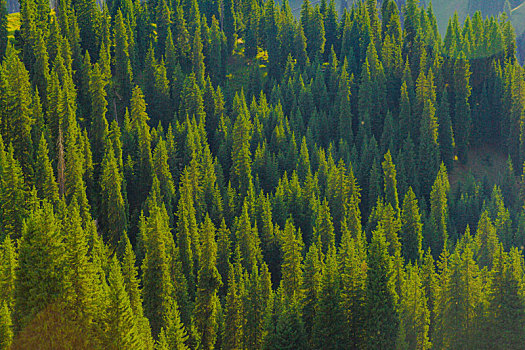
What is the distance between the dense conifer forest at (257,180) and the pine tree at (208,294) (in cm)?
26

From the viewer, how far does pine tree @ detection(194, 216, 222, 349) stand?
278 ft

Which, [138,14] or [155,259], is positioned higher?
[138,14]

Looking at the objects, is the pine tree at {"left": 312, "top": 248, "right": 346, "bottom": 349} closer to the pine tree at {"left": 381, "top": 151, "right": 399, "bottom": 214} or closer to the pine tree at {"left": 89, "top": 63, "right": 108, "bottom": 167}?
the pine tree at {"left": 381, "top": 151, "right": 399, "bottom": 214}

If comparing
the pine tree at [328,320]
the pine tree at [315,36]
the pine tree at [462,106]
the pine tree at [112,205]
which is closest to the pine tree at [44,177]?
the pine tree at [112,205]

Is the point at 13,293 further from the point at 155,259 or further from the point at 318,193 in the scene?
the point at 318,193

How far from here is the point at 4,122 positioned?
107m

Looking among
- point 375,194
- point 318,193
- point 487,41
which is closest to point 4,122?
point 318,193

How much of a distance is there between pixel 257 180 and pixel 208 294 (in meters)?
34.8

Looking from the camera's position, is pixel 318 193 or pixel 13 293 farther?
pixel 318 193

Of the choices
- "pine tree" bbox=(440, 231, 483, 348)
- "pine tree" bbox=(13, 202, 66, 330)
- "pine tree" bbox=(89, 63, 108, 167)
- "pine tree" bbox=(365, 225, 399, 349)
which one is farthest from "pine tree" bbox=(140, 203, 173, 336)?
"pine tree" bbox=(440, 231, 483, 348)

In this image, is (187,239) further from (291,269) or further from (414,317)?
(414,317)

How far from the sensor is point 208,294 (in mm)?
87500

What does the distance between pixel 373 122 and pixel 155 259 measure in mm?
78330

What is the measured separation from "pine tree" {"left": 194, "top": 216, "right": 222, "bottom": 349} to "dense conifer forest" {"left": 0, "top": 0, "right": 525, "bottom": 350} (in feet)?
0.87
